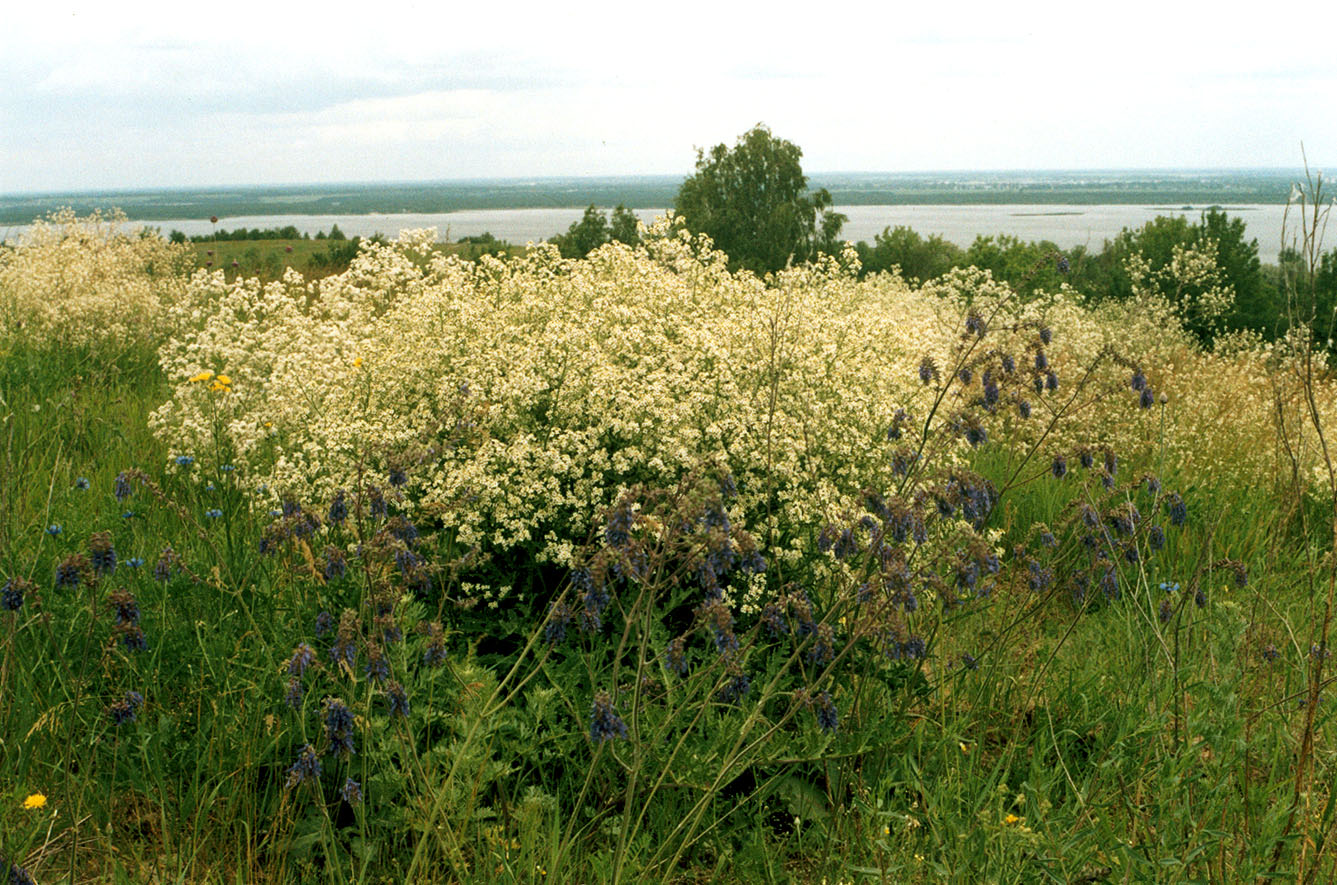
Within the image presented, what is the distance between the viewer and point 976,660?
3805mm

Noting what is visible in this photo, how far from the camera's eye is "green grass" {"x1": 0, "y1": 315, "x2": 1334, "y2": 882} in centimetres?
273

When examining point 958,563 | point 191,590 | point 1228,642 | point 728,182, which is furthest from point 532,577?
point 728,182

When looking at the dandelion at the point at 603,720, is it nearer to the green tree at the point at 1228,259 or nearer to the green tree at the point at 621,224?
the green tree at the point at 621,224

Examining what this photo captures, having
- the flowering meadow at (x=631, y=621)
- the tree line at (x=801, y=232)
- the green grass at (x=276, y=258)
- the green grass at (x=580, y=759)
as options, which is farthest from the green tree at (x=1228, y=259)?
the green grass at (x=580, y=759)

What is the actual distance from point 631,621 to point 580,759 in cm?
154

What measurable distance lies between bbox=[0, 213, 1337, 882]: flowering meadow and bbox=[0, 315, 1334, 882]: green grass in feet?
0.08

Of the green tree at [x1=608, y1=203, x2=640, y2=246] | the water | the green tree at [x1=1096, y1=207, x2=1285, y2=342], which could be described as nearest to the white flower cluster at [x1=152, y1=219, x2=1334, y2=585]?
the green tree at [x1=608, y1=203, x2=640, y2=246]

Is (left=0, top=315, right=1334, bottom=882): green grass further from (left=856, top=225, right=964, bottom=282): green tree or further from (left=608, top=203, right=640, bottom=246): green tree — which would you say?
(left=856, top=225, right=964, bottom=282): green tree

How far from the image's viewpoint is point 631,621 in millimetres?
2258

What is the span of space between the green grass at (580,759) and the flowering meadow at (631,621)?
0.08 feet

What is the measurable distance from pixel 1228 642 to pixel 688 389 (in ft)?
7.59

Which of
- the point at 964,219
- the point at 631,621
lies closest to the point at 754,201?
the point at 631,621

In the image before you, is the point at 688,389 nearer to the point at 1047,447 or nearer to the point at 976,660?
the point at 976,660

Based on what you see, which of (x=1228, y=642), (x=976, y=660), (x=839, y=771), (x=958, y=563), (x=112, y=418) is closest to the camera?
(x=958, y=563)
